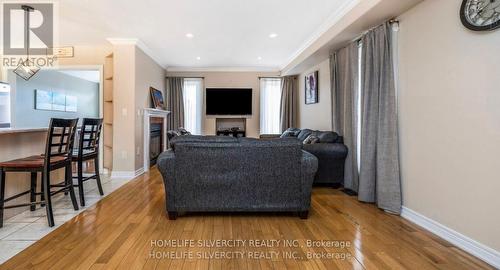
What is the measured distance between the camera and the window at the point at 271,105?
703 cm

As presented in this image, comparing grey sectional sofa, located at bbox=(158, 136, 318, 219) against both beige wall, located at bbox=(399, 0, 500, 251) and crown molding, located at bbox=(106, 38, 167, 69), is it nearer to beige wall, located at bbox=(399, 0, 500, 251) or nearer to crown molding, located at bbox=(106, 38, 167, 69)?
beige wall, located at bbox=(399, 0, 500, 251)

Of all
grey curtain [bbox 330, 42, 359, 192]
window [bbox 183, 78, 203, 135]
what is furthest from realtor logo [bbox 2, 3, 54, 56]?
grey curtain [bbox 330, 42, 359, 192]

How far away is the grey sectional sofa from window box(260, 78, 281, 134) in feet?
14.7

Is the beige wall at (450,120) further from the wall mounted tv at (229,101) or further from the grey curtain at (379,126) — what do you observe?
the wall mounted tv at (229,101)

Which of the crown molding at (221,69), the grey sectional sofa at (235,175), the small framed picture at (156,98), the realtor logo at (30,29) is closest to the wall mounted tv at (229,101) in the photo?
the crown molding at (221,69)

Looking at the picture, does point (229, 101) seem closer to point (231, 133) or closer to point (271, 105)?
point (231, 133)

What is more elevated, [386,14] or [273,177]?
[386,14]

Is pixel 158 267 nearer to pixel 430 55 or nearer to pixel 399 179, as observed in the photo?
pixel 399 179

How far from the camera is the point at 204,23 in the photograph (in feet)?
12.4

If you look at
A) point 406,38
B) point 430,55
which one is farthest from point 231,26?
point 430,55

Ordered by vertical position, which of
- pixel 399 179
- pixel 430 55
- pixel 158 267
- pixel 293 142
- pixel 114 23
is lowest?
pixel 158 267

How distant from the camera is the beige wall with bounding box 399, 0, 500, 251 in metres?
1.83

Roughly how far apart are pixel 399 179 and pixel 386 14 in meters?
1.87

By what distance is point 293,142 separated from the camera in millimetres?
2512
